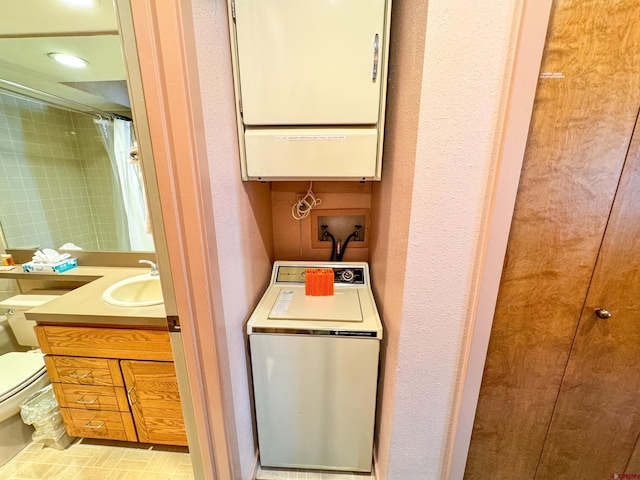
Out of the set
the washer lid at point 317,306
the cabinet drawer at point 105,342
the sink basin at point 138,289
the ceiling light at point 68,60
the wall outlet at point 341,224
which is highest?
the ceiling light at point 68,60

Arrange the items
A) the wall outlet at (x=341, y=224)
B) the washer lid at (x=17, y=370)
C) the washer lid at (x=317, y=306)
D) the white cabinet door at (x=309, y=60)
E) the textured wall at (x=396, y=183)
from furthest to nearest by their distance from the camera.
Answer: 1. the wall outlet at (x=341, y=224)
2. the washer lid at (x=17, y=370)
3. the washer lid at (x=317, y=306)
4. the white cabinet door at (x=309, y=60)
5. the textured wall at (x=396, y=183)

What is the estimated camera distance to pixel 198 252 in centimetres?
68

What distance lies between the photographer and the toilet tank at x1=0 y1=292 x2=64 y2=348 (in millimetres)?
1483

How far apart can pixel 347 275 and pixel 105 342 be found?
1.22 metres

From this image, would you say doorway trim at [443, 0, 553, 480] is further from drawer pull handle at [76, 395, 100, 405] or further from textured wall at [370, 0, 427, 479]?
drawer pull handle at [76, 395, 100, 405]

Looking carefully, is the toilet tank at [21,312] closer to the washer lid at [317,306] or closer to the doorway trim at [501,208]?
the washer lid at [317,306]

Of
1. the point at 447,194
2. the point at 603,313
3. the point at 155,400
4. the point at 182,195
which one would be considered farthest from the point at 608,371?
the point at 155,400

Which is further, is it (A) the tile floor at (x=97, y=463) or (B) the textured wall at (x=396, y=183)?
(A) the tile floor at (x=97, y=463)

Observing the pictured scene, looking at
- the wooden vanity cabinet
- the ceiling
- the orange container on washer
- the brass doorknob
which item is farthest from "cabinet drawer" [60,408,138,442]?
the brass doorknob

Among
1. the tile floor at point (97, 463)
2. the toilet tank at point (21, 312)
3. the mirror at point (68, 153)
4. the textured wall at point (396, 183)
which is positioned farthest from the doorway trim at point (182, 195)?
the toilet tank at point (21, 312)

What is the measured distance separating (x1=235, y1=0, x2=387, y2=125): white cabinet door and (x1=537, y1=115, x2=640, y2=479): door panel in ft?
2.64

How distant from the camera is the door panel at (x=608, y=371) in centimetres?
71

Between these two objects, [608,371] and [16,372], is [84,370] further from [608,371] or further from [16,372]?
[608,371]

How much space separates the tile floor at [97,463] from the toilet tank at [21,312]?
64 cm
